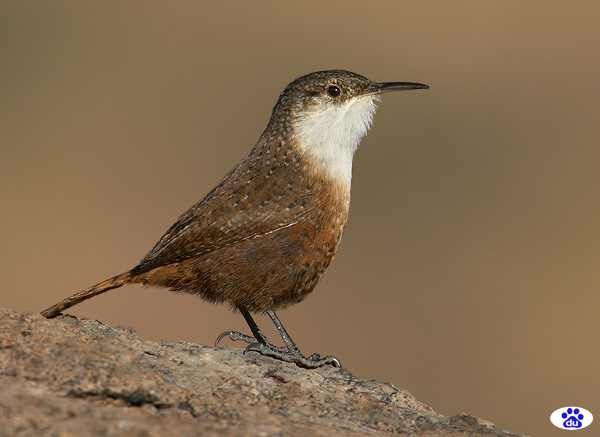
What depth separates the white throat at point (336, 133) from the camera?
5074 mm

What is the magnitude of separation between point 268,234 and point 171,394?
183cm

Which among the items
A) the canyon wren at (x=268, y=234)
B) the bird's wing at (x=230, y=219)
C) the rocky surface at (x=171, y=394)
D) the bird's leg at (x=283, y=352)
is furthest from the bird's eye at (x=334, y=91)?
the rocky surface at (x=171, y=394)

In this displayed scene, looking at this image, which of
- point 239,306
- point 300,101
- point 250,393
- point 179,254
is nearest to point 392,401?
point 250,393

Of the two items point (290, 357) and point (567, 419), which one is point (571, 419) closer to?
point (567, 419)

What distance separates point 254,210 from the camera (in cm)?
483

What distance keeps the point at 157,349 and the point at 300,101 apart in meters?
2.27

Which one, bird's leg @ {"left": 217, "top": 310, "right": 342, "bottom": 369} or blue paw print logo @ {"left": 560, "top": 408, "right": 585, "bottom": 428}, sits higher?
blue paw print logo @ {"left": 560, "top": 408, "right": 585, "bottom": 428}

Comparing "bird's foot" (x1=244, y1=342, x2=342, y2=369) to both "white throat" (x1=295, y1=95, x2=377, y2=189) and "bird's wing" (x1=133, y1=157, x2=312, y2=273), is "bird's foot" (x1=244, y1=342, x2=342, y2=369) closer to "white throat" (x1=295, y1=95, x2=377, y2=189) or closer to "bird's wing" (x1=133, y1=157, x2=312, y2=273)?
"bird's wing" (x1=133, y1=157, x2=312, y2=273)

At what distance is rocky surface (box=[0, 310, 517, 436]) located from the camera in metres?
2.53

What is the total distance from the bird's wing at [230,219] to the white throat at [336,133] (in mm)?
309

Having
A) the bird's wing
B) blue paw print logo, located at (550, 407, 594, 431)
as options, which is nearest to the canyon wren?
the bird's wing

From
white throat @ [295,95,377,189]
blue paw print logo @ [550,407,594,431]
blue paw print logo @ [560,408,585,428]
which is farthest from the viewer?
blue paw print logo @ [560,408,585,428]

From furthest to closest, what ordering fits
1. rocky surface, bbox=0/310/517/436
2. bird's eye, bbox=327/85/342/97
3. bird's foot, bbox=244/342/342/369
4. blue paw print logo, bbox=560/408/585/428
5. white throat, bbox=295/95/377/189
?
blue paw print logo, bbox=560/408/585/428, bird's eye, bbox=327/85/342/97, white throat, bbox=295/95/377/189, bird's foot, bbox=244/342/342/369, rocky surface, bbox=0/310/517/436

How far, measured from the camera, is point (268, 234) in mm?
4746
